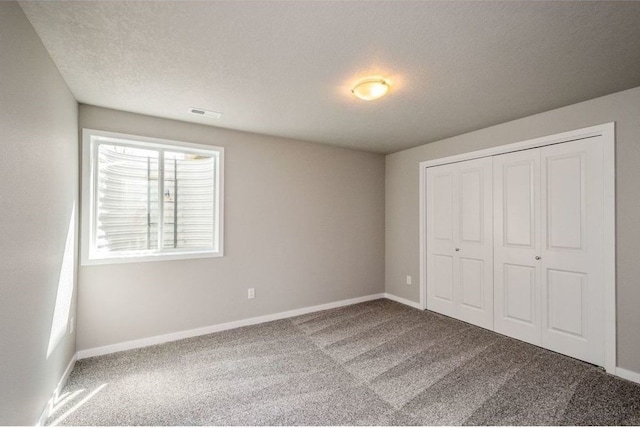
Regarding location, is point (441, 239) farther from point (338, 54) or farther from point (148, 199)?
point (148, 199)

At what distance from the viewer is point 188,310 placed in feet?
10.4

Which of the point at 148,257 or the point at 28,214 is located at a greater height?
the point at 28,214

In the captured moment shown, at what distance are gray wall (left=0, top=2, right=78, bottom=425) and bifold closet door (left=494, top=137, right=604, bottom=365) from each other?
4.03 meters

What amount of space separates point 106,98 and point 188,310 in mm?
2250

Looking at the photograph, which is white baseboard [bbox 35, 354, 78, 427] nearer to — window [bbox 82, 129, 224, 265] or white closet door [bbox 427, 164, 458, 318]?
window [bbox 82, 129, 224, 265]

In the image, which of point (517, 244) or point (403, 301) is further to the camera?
point (403, 301)

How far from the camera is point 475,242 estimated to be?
3.54 m

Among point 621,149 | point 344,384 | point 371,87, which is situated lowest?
point 344,384

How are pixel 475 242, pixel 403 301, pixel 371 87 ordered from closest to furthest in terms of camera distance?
1. pixel 371 87
2. pixel 475 242
3. pixel 403 301

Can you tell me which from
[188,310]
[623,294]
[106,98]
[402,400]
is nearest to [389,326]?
[402,400]

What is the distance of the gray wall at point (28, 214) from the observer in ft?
4.42

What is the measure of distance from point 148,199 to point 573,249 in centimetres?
431

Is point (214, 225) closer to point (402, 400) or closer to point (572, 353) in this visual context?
point (402, 400)

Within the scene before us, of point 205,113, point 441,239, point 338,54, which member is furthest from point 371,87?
point 441,239
